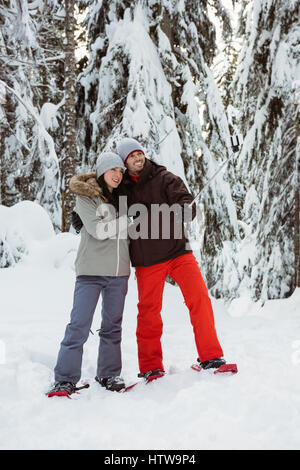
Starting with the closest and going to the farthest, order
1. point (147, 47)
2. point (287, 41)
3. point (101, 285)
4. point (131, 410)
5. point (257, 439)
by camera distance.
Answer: point (257, 439) < point (131, 410) < point (101, 285) < point (287, 41) < point (147, 47)

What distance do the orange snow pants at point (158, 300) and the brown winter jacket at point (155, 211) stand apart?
0.30ft

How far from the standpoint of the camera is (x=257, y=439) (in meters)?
2.28

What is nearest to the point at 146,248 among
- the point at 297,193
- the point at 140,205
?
the point at 140,205

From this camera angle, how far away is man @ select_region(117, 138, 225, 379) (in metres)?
3.60

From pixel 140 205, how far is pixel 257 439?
6.65 feet

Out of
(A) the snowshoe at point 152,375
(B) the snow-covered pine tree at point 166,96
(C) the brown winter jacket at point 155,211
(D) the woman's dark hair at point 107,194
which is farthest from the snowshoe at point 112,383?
(B) the snow-covered pine tree at point 166,96

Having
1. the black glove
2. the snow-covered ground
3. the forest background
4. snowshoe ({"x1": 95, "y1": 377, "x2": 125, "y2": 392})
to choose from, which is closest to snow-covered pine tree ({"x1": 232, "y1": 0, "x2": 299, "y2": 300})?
the forest background

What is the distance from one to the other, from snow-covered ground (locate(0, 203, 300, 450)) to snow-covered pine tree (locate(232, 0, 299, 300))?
1.84 meters

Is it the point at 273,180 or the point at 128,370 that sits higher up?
the point at 273,180

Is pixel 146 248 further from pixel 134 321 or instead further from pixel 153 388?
pixel 134 321

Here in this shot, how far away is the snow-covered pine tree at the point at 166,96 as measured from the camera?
852cm

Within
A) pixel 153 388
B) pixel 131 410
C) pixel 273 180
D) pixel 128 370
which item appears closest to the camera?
pixel 131 410

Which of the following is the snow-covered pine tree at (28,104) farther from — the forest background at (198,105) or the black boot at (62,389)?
the black boot at (62,389)

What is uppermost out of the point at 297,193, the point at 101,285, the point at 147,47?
the point at 147,47
